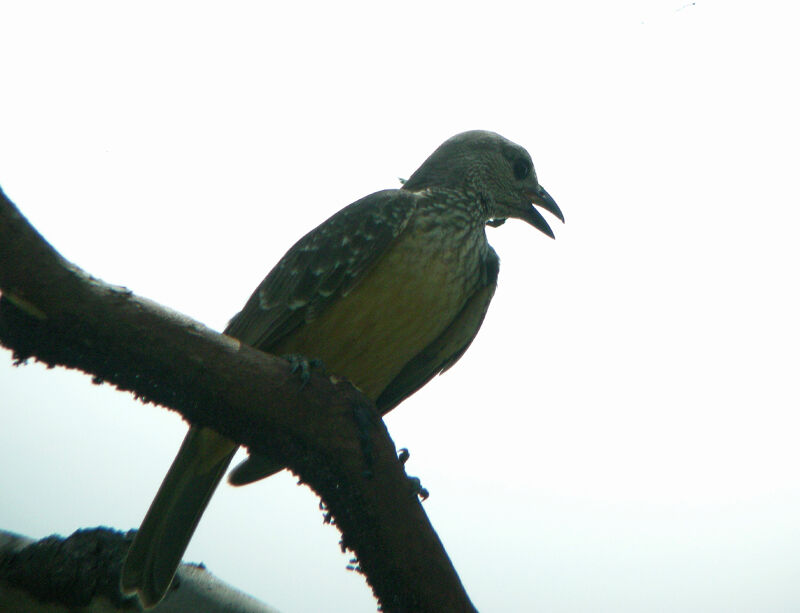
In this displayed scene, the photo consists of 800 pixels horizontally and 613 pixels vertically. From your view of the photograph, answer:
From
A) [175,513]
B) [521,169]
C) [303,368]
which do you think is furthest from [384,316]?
[521,169]

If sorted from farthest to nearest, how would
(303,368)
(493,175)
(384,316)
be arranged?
(493,175)
(384,316)
(303,368)

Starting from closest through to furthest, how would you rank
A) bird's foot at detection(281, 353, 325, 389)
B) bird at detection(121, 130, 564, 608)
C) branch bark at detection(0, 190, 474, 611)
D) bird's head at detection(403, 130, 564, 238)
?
branch bark at detection(0, 190, 474, 611), bird's foot at detection(281, 353, 325, 389), bird at detection(121, 130, 564, 608), bird's head at detection(403, 130, 564, 238)

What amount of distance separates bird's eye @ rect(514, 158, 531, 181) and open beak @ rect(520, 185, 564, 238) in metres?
0.10

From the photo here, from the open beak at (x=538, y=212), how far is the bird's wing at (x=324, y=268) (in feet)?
3.49

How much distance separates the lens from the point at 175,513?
3154 millimetres

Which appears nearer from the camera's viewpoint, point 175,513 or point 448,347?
point 175,513

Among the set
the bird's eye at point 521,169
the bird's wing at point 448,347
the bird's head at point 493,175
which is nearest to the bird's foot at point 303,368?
the bird's wing at point 448,347

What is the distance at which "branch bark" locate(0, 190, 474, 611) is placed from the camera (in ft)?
6.84

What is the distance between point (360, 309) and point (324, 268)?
25 centimetres

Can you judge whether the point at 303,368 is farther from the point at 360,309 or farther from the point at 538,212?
the point at 538,212

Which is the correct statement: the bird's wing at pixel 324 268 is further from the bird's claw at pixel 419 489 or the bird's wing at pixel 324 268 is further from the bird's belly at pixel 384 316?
the bird's claw at pixel 419 489

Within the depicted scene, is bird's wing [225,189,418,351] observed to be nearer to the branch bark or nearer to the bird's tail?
the bird's tail

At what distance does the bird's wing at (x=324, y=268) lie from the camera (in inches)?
129

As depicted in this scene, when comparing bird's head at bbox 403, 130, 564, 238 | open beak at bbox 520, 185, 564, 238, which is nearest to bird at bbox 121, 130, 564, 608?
bird's head at bbox 403, 130, 564, 238
